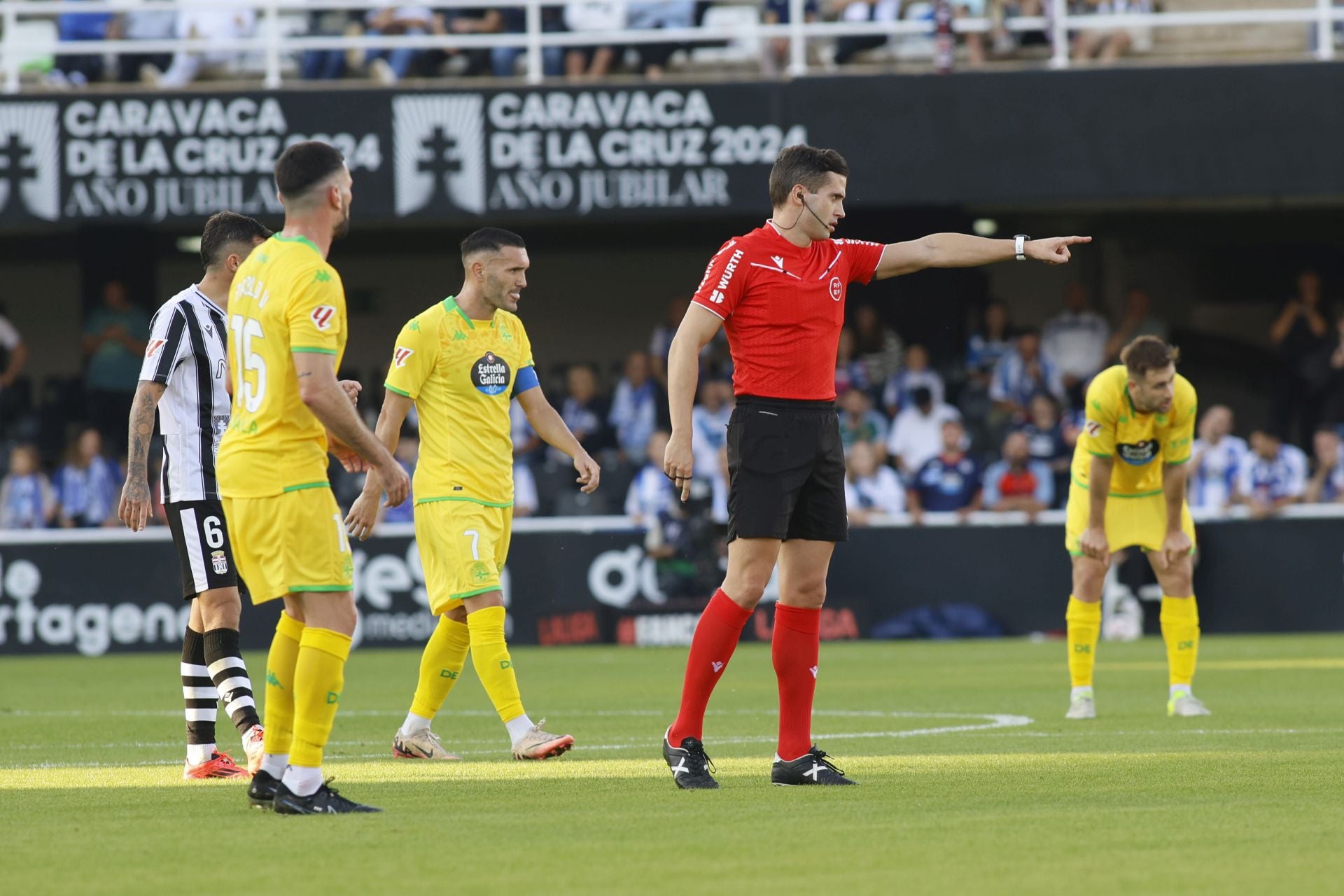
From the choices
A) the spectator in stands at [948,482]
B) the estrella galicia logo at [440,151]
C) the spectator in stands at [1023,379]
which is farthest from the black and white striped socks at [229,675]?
the spectator in stands at [1023,379]

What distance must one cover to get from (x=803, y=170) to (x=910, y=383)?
1447 cm

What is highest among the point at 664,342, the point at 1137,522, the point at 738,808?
the point at 664,342

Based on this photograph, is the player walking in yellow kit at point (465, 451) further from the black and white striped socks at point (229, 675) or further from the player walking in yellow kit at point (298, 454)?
the player walking in yellow kit at point (298, 454)

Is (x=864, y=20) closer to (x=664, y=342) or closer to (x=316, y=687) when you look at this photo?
(x=664, y=342)

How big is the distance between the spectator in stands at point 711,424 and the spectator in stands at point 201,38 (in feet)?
21.2

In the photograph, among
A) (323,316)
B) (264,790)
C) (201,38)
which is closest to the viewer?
(323,316)

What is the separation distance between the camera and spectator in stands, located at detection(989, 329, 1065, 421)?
21344 millimetres

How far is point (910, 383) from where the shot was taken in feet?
70.6

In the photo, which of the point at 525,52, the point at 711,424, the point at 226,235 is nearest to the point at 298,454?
the point at 226,235

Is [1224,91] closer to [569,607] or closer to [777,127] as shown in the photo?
[777,127]

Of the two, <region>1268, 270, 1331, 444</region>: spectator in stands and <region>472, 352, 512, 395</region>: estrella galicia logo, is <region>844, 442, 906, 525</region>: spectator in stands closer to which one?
<region>1268, 270, 1331, 444</region>: spectator in stands

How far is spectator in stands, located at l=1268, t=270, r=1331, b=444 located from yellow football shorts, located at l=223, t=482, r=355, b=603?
57.7 feet

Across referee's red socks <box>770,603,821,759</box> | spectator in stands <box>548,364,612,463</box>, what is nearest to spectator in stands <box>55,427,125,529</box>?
spectator in stands <box>548,364,612,463</box>

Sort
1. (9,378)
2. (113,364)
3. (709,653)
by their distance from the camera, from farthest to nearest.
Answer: (9,378) < (113,364) < (709,653)
